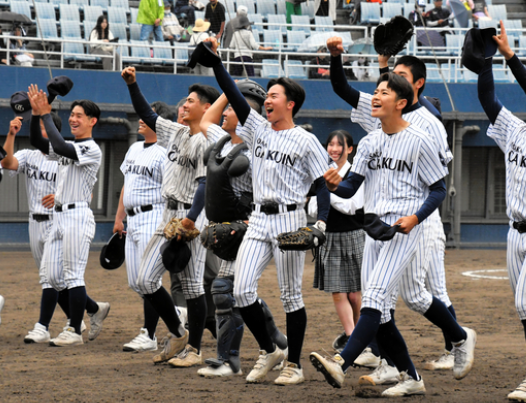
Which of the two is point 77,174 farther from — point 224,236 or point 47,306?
point 224,236

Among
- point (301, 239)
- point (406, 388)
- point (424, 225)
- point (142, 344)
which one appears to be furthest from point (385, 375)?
point (142, 344)

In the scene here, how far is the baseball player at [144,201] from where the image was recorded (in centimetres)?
640

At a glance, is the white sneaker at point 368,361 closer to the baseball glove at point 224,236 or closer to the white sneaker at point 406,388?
the white sneaker at point 406,388

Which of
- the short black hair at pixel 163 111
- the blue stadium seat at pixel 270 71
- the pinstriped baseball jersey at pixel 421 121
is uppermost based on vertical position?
the blue stadium seat at pixel 270 71

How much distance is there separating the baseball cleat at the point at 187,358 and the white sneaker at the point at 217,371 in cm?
29

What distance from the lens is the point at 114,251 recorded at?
7.26 metres

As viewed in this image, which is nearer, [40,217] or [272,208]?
[272,208]

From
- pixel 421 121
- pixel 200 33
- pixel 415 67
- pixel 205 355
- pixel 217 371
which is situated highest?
pixel 200 33

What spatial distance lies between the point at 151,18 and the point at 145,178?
10058mm

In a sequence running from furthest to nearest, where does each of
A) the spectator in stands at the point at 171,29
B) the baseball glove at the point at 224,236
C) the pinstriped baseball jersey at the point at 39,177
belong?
1. the spectator in stands at the point at 171,29
2. the pinstriped baseball jersey at the point at 39,177
3. the baseball glove at the point at 224,236

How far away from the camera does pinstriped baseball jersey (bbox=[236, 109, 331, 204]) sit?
16.4ft

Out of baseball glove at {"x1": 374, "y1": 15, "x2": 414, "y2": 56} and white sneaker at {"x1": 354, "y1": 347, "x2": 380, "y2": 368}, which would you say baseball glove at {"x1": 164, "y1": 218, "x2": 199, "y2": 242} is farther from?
baseball glove at {"x1": 374, "y1": 15, "x2": 414, "y2": 56}

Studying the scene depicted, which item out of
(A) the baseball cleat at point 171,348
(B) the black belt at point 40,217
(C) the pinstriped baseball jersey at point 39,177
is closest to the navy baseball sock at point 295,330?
(A) the baseball cleat at point 171,348

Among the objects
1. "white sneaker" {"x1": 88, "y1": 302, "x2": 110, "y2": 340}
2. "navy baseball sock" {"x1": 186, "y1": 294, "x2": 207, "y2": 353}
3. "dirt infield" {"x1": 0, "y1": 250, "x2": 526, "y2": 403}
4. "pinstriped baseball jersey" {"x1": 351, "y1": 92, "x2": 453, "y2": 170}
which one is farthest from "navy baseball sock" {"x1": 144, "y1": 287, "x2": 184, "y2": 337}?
"pinstriped baseball jersey" {"x1": 351, "y1": 92, "x2": 453, "y2": 170}
